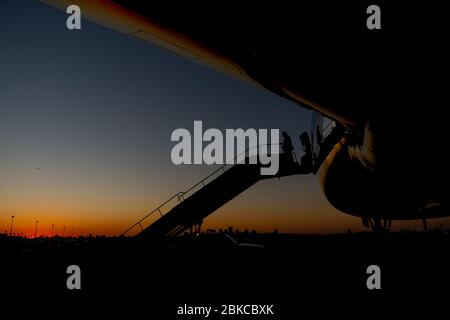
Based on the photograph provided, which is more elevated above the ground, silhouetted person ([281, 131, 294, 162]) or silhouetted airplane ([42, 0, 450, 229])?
silhouetted person ([281, 131, 294, 162])

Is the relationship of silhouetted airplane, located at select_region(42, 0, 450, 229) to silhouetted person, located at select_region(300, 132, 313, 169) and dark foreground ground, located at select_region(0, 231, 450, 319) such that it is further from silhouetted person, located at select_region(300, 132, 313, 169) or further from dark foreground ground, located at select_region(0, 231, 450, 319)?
silhouetted person, located at select_region(300, 132, 313, 169)

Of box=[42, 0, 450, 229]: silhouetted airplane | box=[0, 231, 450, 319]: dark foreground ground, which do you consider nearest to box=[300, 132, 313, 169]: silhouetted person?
box=[0, 231, 450, 319]: dark foreground ground

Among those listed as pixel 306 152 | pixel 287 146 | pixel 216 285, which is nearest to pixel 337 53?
pixel 216 285

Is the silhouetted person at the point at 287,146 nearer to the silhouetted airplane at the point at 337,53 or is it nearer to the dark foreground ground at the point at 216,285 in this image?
the dark foreground ground at the point at 216,285

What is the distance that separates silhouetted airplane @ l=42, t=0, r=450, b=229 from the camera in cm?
293

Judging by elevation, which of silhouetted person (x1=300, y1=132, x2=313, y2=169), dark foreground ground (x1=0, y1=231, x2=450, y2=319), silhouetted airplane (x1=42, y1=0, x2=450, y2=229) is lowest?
dark foreground ground (x1=0, y1=231, x2=450, y2=319)

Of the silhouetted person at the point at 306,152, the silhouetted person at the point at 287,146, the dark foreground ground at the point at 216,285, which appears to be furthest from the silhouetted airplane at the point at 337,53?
the silhouetted person at the point at 287,146

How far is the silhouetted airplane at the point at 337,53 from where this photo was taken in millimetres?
2928

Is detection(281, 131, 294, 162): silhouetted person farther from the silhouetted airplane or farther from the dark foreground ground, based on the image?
the silhouetted airplane

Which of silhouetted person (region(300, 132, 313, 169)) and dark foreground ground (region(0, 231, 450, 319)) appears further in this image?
silhouetted person (region(300, 132, 313, 169))

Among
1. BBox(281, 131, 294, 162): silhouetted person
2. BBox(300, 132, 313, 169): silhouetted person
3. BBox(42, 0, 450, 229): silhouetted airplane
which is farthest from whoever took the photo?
BBox(281, 131, 294, 162): silhouetted person

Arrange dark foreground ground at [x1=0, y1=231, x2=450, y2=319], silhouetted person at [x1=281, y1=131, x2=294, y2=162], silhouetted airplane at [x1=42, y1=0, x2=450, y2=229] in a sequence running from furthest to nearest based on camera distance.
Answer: silhouetted person at [x1=281, y1=131, x2=294, y2=162] < dark foreground ground at [x1=0, y1=231, x2=450, y2=319] < silhouetted airplane at [x1=42, y1=0, x2=450, y2=229]
